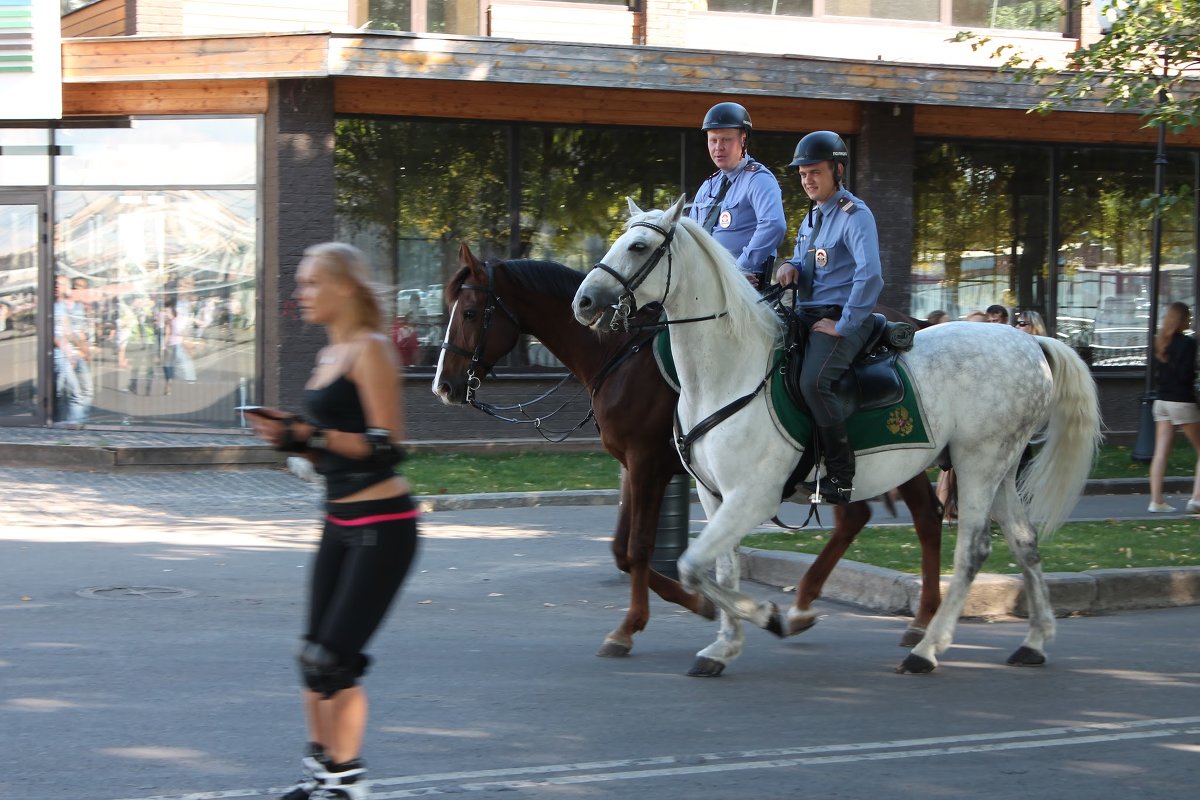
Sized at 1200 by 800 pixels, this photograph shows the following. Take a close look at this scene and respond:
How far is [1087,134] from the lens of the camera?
20812mm

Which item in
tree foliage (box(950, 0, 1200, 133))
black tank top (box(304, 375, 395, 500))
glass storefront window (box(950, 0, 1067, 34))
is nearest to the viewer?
black tank top (box(304, 375, 395, 500))

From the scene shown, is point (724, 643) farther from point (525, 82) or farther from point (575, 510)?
point (525, 82)

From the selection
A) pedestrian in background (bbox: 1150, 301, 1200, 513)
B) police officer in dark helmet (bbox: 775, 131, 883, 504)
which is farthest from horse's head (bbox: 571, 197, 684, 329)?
pedestrian in background (bbox: 1150, 301, 1200, 513)

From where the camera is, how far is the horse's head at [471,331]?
26.2ft

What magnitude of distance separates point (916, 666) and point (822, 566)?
→ 1.17 m

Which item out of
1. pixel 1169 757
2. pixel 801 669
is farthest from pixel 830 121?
pixel 1169 757

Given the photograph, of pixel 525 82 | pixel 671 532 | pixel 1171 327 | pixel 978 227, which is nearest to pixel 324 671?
pixel 671 532

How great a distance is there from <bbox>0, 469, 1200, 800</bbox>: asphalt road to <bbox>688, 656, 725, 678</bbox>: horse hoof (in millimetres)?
57

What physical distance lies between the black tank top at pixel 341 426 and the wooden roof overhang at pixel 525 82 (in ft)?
41.4

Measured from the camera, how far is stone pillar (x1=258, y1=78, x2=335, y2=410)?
17.6m

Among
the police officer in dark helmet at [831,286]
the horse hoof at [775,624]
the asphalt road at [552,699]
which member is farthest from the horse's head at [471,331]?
the horse hoof at [775,624]

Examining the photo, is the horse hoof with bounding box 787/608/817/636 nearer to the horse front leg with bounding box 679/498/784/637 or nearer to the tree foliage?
the horse front leg with bounding box 679/498/784/637

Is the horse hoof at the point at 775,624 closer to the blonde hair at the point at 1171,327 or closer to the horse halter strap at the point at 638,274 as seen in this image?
the horse halter strap at the point at 638,274

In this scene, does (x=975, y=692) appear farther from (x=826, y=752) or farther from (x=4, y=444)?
Answer: (x=4, y=444)
